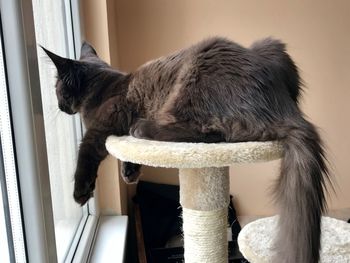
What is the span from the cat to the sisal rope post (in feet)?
0.57

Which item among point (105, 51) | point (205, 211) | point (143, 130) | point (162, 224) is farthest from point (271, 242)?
point (105, 51)

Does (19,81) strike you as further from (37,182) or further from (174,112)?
(174,112)

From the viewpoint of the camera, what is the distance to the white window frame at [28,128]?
91 centimetres

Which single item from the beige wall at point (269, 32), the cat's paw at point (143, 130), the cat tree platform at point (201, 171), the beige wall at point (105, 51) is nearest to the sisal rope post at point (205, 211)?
the cat tree platform at point (201, 171)

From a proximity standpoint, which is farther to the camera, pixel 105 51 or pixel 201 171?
pixel 105 51

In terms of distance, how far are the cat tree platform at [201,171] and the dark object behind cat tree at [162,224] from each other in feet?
2.40

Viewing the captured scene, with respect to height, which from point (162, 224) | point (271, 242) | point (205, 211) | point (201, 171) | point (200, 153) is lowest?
point (162, 224)

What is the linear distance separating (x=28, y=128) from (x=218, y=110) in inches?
16.5

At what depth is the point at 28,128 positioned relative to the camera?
0.95m

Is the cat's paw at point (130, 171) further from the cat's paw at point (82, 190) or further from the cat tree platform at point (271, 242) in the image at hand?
the cat tree platform at point (271, 242)

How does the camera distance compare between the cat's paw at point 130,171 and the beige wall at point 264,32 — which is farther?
the beige wall at point 264,32

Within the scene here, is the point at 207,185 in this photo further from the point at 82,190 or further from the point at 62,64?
the point at 62,64

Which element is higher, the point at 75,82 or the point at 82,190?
the point at 75,82

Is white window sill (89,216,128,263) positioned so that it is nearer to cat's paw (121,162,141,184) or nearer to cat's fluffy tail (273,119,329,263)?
cat's paw (121,162,141,184)
